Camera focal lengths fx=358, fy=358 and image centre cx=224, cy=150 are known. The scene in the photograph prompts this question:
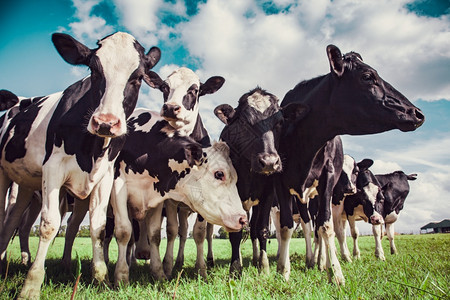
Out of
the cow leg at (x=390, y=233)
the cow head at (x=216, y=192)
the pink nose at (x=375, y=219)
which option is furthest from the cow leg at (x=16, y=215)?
the cow leg at (x=390, y=233)

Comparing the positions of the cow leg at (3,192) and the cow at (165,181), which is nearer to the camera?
the cow at (165,181)

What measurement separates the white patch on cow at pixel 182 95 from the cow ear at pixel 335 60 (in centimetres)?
256

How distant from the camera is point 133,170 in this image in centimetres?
598

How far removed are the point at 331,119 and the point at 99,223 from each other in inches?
147

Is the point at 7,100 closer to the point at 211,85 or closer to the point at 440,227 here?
the point at 211,85

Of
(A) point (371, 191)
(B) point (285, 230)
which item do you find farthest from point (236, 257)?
(A) point (371, 191)

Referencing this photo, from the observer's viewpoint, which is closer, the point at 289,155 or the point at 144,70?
the point at 144,70

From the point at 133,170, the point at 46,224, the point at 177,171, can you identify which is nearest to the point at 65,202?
the point at 133,170

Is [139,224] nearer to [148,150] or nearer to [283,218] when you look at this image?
[148,150]

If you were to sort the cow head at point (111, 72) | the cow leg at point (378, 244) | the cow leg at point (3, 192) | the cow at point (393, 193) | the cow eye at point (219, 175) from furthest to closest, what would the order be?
the cow at point (393, 193) < the cow leg at point (378, 244) < the cow eye at point (219, 175) < the cow leg at point (3, 192) < the cow head at point (111, 72)

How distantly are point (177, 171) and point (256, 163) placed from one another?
1462 mm

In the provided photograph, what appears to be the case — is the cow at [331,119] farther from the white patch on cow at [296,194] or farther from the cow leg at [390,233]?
the cow leg at [390,233]

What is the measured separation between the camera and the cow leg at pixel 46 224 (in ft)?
12.4

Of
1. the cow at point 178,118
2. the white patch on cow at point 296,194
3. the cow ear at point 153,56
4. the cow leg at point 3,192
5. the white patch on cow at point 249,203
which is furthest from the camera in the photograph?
the white patch on cow at point 249,203
